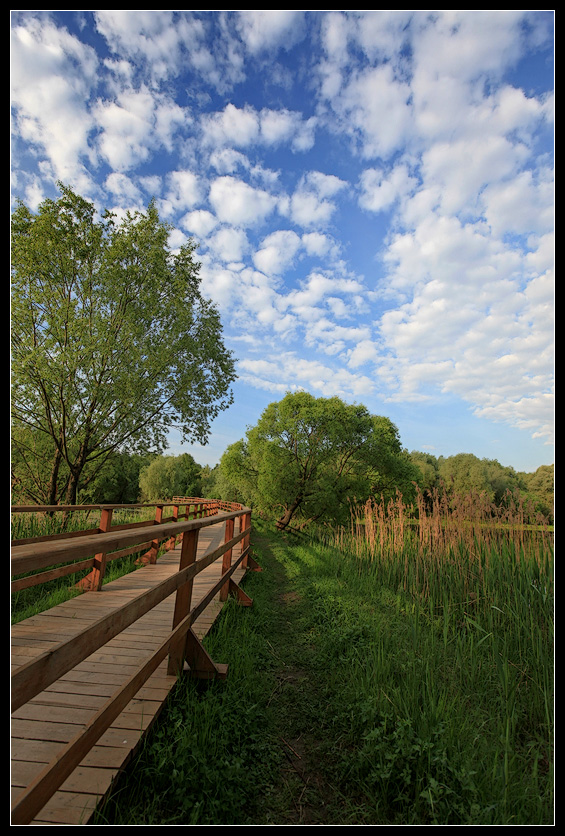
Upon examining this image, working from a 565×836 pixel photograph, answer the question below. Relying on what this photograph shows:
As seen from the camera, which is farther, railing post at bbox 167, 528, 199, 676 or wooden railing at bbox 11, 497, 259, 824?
railing post at bbox 167, 528, 199, 676

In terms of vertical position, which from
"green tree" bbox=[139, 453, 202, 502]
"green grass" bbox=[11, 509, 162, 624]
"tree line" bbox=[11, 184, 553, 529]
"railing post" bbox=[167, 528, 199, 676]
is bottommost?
"green tree" bbox=[139, 453, 202, 502]

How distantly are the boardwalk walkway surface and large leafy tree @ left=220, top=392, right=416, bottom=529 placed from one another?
53.6 feet

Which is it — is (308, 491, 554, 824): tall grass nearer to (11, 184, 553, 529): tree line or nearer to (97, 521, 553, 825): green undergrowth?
(97, 521, 553, 825): green undergrowth

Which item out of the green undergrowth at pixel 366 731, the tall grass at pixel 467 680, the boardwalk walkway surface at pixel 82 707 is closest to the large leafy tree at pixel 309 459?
the tall grass at pixel 467 680

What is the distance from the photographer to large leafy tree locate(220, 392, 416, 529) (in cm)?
2080

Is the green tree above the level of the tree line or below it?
below

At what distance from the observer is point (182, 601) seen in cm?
302

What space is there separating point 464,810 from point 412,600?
3.36 meters

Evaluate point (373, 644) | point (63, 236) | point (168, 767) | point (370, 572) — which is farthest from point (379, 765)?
point (63, 236)

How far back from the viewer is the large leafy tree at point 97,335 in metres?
10.7

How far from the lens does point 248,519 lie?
8.12m

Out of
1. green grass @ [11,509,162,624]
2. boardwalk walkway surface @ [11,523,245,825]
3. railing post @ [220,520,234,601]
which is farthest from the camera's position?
railing post @ [220,520,234,601]

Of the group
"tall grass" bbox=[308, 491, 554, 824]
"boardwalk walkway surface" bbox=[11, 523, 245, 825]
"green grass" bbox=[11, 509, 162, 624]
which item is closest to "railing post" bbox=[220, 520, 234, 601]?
"boardwalk walkway surface" bbox=[11, 523, 245, 825]
